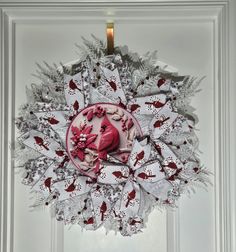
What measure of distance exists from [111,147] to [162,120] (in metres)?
0.19

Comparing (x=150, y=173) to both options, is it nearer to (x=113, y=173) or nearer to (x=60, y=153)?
(x=113, y=173)

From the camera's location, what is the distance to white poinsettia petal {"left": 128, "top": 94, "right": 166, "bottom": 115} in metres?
1.52

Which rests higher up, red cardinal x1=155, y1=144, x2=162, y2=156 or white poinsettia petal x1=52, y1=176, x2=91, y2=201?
red cardinal x1=155, y1=144, x2=162, y2=156

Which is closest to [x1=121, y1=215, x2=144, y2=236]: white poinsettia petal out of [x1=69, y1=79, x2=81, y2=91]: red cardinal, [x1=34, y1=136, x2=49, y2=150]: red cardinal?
[x1=34, y1=136, x2=49, y2=150]: red cardinal

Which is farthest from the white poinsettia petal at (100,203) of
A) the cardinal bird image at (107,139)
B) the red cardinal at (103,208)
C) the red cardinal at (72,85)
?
the red cardinal at (72,85)

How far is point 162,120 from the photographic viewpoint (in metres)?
1.52

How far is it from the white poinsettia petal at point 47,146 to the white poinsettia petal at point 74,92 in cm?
14

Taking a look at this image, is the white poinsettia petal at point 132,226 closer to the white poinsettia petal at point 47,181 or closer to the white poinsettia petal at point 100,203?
the white poinsettia petal at point 100,203

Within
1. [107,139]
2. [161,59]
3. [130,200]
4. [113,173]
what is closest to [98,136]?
[107,139]

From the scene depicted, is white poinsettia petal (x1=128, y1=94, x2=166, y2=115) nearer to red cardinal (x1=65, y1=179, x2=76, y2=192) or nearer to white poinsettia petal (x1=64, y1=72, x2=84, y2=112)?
white poinsettia petal (x1=64, y1=72, x2=84, y2=112)

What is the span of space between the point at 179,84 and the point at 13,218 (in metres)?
Answer: 0.74

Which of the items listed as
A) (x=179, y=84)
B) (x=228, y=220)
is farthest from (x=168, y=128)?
(x=228, y=220)

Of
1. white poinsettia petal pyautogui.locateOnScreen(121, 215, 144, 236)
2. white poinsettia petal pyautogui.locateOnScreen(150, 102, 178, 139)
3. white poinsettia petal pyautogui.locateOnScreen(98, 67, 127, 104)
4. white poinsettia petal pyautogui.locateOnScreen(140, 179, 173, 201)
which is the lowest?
white poinsettia petal pyautogui.locateOnScreen(121, 215, 144, 236)

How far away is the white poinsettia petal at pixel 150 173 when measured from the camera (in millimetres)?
1507
